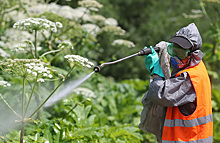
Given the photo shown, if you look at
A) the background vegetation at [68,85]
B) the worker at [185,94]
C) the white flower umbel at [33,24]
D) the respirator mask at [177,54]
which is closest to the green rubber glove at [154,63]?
the worker at [185,94]

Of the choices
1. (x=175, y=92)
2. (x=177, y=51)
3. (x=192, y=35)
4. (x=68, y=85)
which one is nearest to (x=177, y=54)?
(x=177, y=51)

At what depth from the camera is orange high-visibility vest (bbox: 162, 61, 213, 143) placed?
253 centimetres

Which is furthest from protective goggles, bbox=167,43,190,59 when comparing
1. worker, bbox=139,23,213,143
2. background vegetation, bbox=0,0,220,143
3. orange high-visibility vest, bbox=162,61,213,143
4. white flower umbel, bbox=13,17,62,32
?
white flower umbel, bbox=13,17,62,32

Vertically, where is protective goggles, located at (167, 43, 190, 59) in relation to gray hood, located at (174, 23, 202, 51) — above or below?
below

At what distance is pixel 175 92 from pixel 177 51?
14.7 inches

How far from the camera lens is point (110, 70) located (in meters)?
11.2

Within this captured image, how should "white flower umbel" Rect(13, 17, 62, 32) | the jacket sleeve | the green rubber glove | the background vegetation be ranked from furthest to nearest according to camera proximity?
the background vegetation → "white flower umbel" Rect(13, 17, 62, 32) → the green rubber glove → the jacket sleeve

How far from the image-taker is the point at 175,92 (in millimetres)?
2508

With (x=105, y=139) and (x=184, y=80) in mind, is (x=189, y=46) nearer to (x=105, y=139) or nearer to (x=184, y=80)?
(x=184, y=80)

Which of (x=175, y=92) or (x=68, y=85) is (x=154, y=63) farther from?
(x=68, y=85)

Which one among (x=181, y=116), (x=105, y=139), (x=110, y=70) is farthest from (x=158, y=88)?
(x=110, y=70)

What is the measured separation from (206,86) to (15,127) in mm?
2534

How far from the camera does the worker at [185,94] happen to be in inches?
98.5

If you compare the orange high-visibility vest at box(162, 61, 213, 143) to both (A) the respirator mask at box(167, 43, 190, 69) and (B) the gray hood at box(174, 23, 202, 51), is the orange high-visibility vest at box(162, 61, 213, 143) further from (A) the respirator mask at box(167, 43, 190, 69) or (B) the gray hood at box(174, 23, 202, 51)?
(B) the gray hood at box(174, 23, 202, 51)
